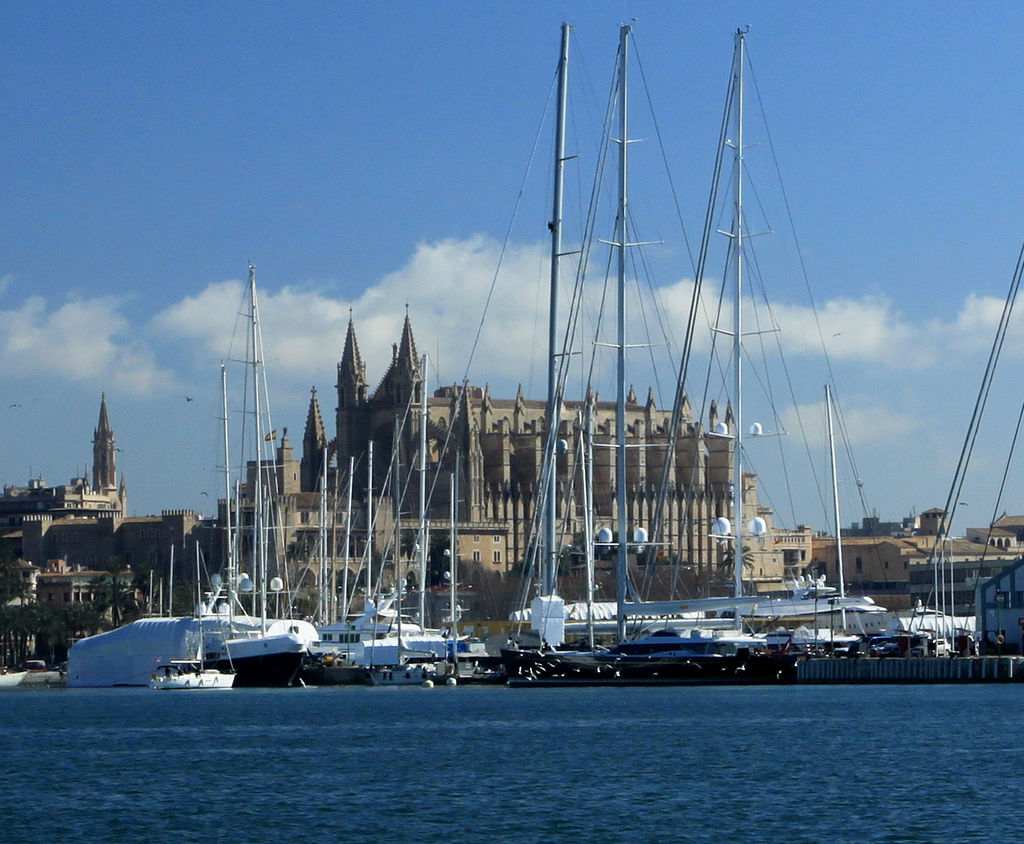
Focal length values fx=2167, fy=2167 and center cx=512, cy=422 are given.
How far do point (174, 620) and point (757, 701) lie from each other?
41.2m

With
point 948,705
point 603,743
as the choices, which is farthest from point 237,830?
point 948,705

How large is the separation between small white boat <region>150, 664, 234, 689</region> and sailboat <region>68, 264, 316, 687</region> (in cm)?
72

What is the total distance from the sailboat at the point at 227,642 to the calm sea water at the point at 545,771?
66.6ft

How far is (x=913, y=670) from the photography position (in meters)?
69.9

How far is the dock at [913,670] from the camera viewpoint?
6750cm

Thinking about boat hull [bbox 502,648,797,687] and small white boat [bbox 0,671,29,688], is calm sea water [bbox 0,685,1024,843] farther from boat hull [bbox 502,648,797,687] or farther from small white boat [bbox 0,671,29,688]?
small white boat [bbox 0,671,29,688]

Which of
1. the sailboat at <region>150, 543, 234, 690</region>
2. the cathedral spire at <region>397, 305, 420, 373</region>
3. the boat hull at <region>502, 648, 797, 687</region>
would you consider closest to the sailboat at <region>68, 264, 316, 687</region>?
the sailboat at <region>150, 543, 234, 690</region>

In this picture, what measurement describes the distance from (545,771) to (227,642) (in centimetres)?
4766

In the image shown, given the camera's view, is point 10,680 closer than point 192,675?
No

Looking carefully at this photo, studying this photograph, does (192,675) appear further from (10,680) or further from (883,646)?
(10,680)

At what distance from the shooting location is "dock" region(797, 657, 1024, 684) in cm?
6750

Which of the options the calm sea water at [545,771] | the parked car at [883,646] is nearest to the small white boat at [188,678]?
the calm sea water at [545,771]

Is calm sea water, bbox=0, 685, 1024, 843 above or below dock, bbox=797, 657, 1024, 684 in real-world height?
below

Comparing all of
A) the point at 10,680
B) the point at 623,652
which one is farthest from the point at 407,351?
the point at 623,652
